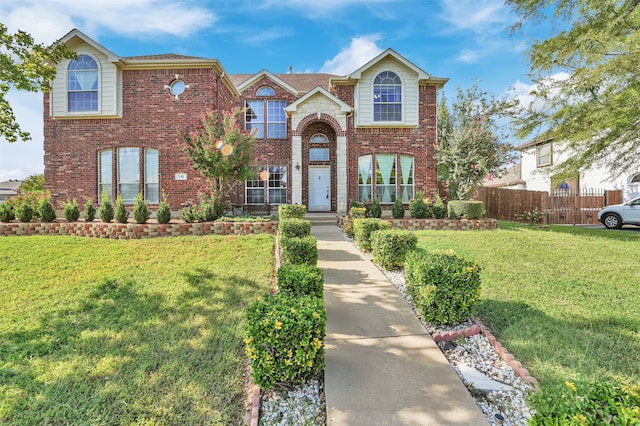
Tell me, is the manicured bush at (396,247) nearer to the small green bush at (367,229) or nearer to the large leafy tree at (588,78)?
the small green bush at (367,229)

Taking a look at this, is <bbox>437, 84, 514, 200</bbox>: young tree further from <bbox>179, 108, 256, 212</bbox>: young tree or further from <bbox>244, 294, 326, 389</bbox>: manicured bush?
<bbox>244, 294, 326, 389</bbox>: manicured bush

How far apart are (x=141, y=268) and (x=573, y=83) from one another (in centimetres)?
1266

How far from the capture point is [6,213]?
9867 mm

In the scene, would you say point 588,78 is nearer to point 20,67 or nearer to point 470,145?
point 470,145

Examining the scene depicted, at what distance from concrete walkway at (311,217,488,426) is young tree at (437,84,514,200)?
942cm

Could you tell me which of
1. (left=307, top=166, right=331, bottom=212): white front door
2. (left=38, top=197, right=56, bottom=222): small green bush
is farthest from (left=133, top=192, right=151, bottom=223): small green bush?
(left=307, top=166, right=331, bottom=212): white front door

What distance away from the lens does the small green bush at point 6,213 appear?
9.83 m

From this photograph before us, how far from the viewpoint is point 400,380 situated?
2945 millimetres

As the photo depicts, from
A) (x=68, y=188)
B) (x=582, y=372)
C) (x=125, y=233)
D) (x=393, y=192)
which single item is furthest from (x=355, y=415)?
(x=68, y=188)

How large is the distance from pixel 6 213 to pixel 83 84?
5.47 meters

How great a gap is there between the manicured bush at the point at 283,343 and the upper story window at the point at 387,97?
12.6 metres

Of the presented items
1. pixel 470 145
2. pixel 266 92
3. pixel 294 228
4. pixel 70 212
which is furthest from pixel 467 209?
pixel 70 212

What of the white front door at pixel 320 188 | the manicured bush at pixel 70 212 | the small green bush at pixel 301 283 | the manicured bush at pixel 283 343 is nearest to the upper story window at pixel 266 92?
the white front door at pixel 320 188

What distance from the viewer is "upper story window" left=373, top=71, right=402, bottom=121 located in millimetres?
13977
